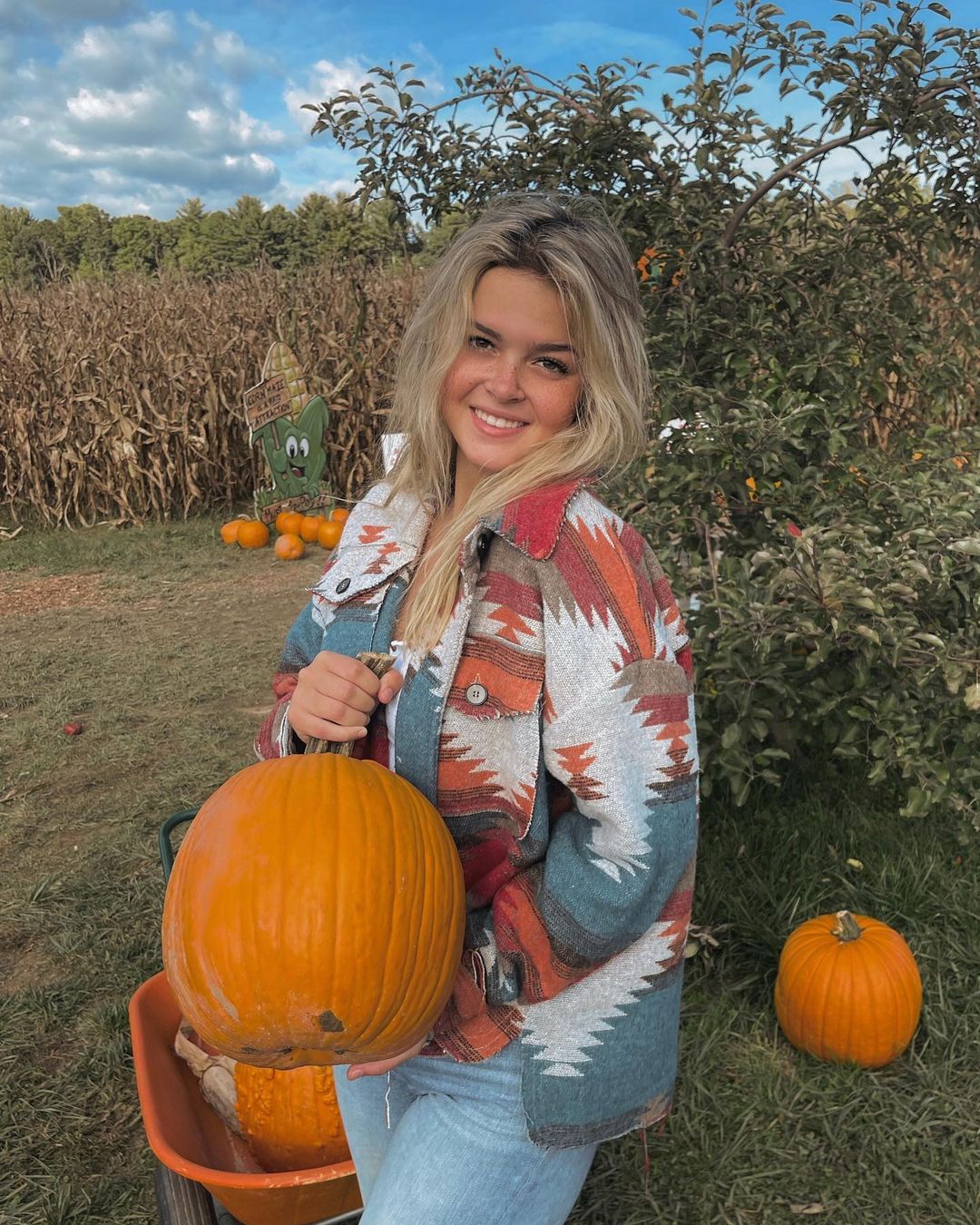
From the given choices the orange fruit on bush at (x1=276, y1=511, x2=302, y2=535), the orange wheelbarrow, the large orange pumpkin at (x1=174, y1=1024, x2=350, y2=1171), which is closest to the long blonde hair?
the orange wheelbarrow

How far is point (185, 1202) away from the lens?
1729mm

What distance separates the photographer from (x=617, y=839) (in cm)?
120

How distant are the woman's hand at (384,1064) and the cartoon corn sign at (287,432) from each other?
842 centimetres

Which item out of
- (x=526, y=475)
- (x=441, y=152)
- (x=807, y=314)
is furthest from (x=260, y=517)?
(x=526, y=475)

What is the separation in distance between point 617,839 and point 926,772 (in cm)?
185

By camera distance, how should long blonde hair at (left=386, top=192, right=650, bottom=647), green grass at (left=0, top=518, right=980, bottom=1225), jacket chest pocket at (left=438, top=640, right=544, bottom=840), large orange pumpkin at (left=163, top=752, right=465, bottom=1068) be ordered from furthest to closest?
green grass at (left=0, top=518, right=980, bottom=1225) < long blonde hair at (left=386, top=192, right=650, bottom=647) < jacket chest pocket at (left=438, top=640, right=544, bottom=840) < large orange pumpkin at (left=163, top=752, right=465, bottom=1068)

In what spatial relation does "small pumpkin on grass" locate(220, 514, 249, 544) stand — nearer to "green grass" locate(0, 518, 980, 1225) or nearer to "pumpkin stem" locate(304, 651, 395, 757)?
"green grass" locate(0, 518, 980, 1225)

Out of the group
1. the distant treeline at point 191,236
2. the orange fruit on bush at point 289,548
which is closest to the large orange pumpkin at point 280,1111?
the orange fruit on bush at point 289,548

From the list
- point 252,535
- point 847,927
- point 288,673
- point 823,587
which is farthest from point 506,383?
point 252,535

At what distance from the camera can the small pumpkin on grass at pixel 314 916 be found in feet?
3.88

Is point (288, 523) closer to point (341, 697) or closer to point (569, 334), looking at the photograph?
point (569, 334)

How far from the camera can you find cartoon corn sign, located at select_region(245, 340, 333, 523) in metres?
9.26

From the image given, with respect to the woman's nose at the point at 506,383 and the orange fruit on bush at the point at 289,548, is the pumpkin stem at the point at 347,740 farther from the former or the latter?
the orange fruit on bush at the point at 289,548

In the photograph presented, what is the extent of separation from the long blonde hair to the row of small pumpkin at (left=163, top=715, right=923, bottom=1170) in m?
0.28
